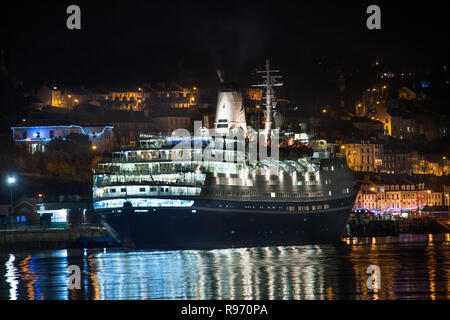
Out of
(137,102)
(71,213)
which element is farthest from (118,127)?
(71,213)

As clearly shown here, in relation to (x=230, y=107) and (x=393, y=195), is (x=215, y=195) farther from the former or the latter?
(x=393, y=195)

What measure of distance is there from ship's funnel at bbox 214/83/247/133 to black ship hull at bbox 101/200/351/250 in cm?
1512

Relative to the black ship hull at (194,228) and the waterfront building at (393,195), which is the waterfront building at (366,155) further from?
the black ship hull at (194,228)

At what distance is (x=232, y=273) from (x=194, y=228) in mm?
13842

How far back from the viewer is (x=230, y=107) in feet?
278

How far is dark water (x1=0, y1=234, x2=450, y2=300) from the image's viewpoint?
143 feet

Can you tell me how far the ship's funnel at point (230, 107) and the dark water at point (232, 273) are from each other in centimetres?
1766

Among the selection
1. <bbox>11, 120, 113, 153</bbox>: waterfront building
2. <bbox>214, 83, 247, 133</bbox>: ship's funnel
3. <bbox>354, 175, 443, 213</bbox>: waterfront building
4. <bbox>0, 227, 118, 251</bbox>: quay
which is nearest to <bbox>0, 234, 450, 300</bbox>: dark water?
<bbox>0, 227, 118, 251</bbox>: quay

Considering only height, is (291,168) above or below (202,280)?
above

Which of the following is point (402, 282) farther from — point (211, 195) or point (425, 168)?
point (425, 168)

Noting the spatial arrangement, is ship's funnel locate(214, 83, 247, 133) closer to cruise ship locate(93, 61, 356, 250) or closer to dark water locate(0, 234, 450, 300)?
cruise ship locate(93, 61, 356, 250)

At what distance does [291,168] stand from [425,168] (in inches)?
2685

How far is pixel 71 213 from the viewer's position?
283 ft

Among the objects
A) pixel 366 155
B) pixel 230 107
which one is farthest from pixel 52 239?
pixel 366 155
